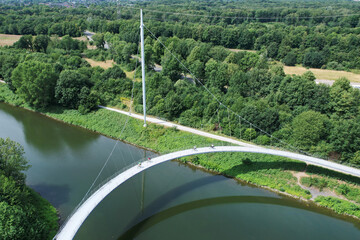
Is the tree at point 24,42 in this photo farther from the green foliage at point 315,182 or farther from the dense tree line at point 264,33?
the green foliage at point 315,182

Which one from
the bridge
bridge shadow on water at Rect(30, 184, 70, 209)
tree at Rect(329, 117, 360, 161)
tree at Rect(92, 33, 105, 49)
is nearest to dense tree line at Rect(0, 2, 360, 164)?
tree at Rect(329, 117, 360, 161)

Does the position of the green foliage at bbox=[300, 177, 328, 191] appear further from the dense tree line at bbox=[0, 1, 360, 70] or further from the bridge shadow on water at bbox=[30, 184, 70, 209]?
the dense tree line at bbox=[0, 1, 360, 70]

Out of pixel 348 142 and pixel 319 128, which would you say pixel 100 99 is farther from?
pixel 348 142

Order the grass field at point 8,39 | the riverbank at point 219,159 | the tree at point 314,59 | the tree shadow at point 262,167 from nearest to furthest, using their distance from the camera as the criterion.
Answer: the riverbank at point 219,159
the tree shadow at point 262,167
the tree at point 314,59
the grass field at point 8,39

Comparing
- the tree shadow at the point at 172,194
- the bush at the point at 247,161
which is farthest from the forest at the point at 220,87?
the tree shadow at the point at 172,194

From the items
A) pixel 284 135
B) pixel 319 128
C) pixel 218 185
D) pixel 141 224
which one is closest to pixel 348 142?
pixel 319 128

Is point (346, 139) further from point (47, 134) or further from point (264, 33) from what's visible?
point (264, 33)
